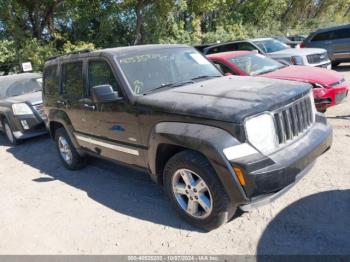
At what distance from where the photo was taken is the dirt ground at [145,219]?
129 inches

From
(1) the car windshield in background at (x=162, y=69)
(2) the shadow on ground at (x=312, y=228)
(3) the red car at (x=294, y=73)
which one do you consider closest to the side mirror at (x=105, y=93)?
(1) the car windshield in background at (x=162, y=69)

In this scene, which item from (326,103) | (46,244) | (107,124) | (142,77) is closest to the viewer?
(46,244)

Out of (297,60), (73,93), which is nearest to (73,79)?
(73,93)

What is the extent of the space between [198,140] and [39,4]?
1588cm

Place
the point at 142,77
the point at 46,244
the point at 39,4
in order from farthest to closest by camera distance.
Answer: the point at 39,4 → the point at 142,77 → the point at 46,244

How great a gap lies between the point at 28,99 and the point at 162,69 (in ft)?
16.4

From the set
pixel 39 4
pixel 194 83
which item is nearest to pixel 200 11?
pixel 39 4

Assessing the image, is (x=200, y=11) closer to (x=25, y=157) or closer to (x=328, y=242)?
(x=25, y=157)

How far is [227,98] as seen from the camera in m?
3.39

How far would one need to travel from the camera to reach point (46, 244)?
3764mm

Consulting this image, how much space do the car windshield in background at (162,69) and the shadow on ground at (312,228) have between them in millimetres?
1961

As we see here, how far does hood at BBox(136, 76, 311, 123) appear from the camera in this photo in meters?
3.12

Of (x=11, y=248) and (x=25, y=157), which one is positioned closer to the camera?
(x=11, y=248)

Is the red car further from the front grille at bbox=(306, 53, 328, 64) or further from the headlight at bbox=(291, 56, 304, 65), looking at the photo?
the front grille at bbox=(306, 53, 328, 64)
